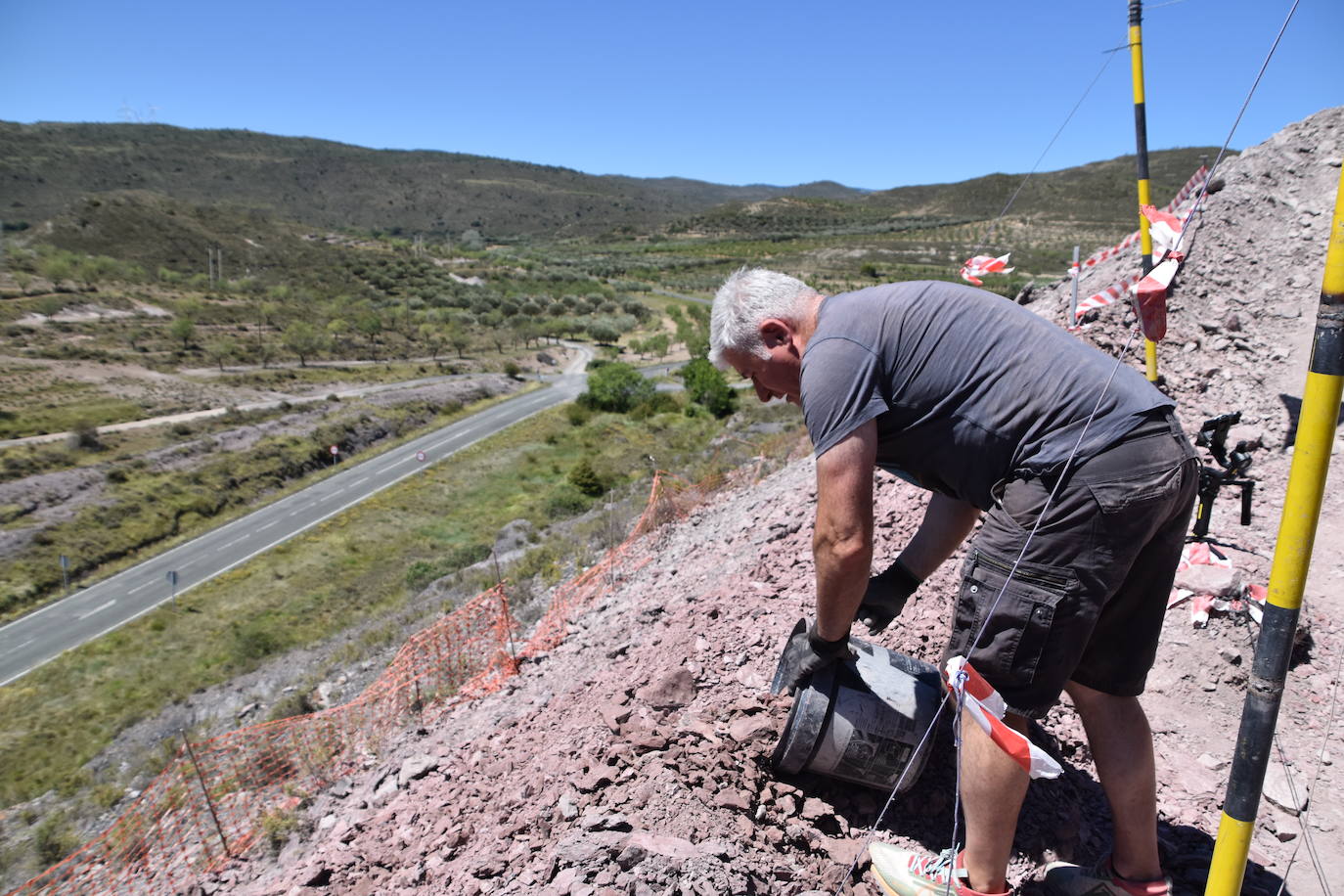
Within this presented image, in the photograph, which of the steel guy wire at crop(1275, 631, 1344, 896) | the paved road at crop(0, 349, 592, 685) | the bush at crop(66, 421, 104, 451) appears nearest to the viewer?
the steel guy wire at crop(1275, 631, 1344, 896)

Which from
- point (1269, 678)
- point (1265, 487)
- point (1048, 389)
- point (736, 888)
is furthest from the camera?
point (1265, 487)

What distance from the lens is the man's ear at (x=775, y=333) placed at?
2.26 meters

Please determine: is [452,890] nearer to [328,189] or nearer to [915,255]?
[915,255]

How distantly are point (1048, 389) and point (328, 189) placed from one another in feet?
496

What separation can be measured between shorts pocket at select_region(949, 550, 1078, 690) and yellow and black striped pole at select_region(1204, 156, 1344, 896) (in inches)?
15.6

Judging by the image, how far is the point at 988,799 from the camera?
1972 millimetres

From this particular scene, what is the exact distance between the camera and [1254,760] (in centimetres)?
163

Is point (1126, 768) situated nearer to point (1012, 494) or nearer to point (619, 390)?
point (1012, 494)

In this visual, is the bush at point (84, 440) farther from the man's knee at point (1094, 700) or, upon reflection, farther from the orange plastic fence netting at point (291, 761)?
the man's knee at point (1094, 700)

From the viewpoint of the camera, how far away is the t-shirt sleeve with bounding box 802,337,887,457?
1967 millimetres

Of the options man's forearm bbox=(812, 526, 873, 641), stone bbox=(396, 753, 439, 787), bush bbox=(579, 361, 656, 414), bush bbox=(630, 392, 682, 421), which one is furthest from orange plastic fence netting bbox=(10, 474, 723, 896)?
bush bbox=(579, 361, 656, 414)

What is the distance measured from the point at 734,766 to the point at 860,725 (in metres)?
0.54

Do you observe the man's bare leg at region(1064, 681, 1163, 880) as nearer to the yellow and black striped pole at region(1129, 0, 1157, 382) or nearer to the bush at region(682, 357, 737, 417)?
the yellow and black striped pole at region(1129, 0, 1157, 382)

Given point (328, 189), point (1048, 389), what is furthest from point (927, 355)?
point (328, 189)
